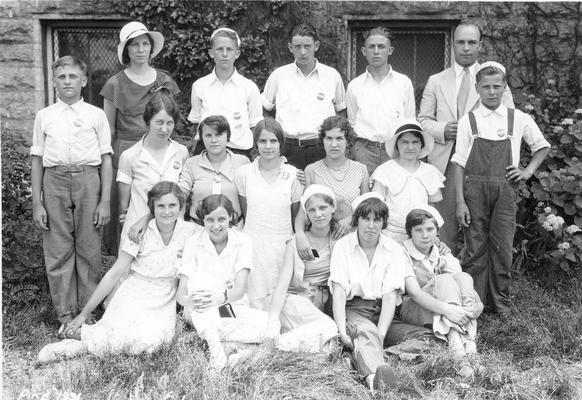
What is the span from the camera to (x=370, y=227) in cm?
432

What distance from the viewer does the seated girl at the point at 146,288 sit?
4188mm

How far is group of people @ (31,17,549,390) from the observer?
4.27 m

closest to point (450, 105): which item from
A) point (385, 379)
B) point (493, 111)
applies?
point (493, 111)

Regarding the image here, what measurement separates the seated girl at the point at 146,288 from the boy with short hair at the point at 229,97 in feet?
2.54

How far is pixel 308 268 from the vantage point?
4523 millimetres

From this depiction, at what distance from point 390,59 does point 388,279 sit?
3.16m

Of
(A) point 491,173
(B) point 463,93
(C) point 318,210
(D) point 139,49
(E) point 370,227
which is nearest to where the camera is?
(E) point 370,227

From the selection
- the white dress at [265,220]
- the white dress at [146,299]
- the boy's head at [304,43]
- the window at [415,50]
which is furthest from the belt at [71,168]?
the window at [415,50]

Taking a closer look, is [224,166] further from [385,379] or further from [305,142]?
[385,379]

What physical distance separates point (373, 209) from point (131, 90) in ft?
6.43

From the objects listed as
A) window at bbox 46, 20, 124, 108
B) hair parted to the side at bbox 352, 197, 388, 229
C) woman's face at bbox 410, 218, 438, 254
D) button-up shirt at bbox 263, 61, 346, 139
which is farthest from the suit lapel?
window at bbox 46, 20, 124, 108

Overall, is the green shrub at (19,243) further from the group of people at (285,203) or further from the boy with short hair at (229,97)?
the boy with short hair at (229,97)

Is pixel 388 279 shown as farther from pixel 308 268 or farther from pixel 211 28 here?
pixel 211 28

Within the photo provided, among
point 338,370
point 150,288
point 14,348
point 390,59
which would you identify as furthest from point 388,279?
point 390,59
